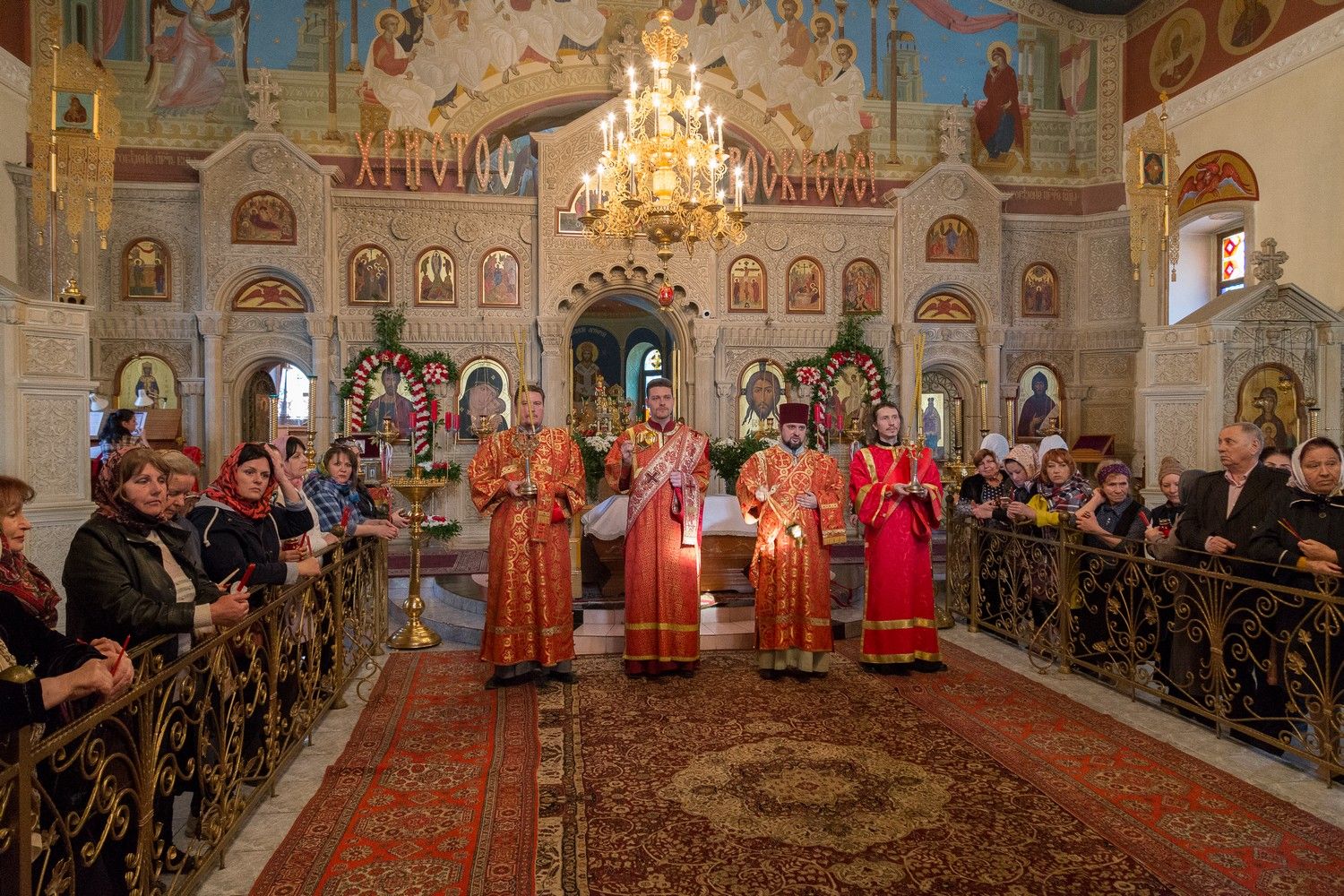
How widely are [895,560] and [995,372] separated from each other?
918cm

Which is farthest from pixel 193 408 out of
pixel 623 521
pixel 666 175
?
pixel 666 175

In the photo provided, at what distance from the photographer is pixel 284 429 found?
387 inches

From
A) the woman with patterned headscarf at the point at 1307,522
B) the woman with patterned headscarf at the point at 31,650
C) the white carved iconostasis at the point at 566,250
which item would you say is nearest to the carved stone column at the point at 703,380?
the white carved iconostasis at the point at 566,250

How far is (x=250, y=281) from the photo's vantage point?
12.8 metres

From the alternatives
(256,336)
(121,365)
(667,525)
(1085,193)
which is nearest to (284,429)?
(256,336)

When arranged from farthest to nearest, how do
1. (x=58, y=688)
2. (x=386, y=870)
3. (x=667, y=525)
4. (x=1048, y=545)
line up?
(x=1048, y=545) → (x=667, y=525) → (x=386, y=870) → (x=58, y=688)

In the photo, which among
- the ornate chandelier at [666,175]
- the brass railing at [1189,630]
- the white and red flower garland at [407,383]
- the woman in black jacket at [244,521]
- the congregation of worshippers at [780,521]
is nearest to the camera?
the woman in black jacket at [244,521]

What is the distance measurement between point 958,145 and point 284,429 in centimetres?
1091

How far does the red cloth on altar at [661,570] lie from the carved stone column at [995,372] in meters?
9.46

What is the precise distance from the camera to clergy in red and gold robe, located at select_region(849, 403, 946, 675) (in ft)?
19.6

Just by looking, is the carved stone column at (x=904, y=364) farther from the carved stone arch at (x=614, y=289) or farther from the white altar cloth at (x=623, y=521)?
the white altar cloth at (x=623, y=521)

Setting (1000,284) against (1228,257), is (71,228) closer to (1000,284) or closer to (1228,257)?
(1000,284)

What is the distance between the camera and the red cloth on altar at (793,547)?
19.1ft

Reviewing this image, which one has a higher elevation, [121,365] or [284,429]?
[121,365]
